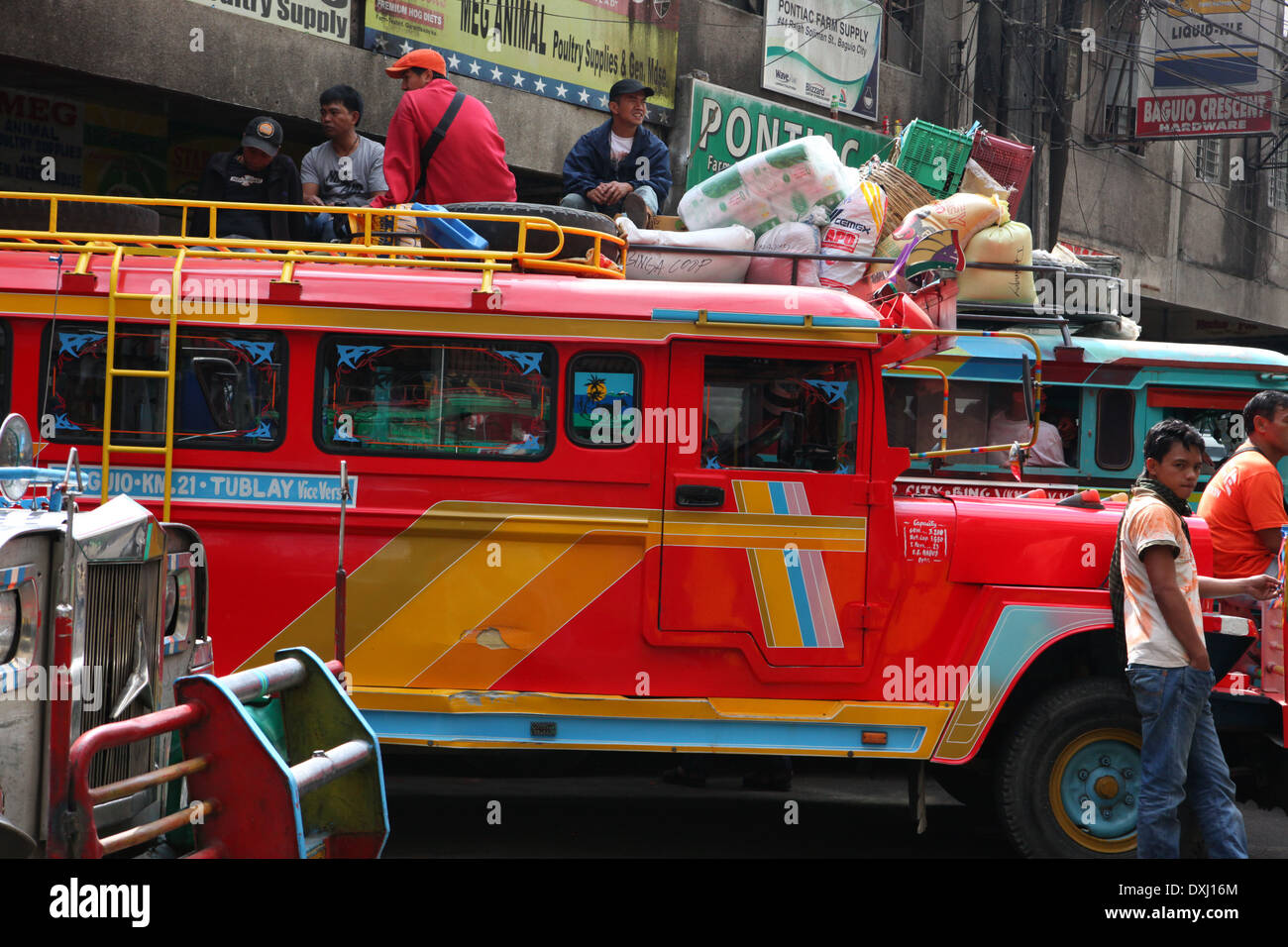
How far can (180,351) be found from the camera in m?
6.18

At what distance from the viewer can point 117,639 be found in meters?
4.37

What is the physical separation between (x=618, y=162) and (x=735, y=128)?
6.22 meters

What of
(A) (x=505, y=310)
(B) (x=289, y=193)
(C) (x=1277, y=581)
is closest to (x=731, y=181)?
(A) (x=505, y=310)

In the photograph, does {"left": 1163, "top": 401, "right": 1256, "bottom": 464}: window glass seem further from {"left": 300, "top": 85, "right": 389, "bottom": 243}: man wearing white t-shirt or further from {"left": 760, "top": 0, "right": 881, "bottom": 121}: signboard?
{"left": 760, "top": 0, "right": 881, "bottom": 121}: signboard

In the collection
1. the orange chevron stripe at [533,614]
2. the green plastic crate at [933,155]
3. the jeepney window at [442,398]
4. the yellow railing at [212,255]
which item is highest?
the green plastic crate at [933,155]

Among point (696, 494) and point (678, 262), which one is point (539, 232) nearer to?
point (678, 262)

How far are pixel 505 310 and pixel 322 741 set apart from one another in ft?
7.72

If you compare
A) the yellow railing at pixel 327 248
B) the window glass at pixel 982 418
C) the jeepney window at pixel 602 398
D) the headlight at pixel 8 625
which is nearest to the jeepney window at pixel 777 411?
the jeepney window at pixel 602 398

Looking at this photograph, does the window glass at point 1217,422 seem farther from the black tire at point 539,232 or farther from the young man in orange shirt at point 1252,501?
the black tire at point 539,232

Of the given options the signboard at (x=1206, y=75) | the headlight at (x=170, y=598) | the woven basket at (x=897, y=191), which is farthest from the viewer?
the signboard at (x=1206, y=75)

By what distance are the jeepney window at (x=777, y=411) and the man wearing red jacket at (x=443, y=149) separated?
2512mm

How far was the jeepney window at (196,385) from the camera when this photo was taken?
20.3 ft

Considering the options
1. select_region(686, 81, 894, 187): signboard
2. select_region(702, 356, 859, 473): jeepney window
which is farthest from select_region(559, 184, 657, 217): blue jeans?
select_region(686, 81, 894, 187): signboard

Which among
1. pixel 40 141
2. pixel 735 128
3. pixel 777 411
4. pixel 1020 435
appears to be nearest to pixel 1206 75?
pixel 735 128
